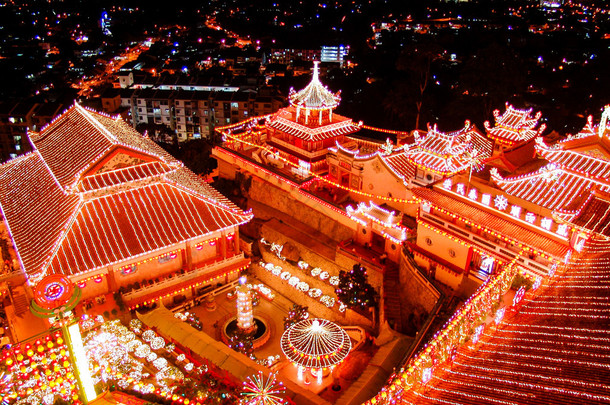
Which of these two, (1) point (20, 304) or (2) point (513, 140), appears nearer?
(1) point (20, 304)

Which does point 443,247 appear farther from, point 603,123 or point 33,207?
point 33,207

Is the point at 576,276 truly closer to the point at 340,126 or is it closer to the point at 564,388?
the point at 564,388

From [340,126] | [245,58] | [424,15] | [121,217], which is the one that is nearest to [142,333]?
[121,217]

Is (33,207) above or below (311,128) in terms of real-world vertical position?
below

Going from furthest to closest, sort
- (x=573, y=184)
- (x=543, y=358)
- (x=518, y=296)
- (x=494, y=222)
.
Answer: (x=494, y=222)
(x=573, y=184)
(x=518, y=296)
(x=543, y=358)

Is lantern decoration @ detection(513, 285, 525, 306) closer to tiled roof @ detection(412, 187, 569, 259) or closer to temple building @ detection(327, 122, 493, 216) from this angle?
tiled roof @ detection(412, 187, 569, 259)

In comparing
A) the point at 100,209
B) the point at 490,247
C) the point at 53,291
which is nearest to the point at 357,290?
the point at 490,247

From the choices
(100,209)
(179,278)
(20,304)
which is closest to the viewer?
(20,304)

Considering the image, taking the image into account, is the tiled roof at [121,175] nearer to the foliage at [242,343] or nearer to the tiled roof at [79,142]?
the tiled roof at [79,142]
